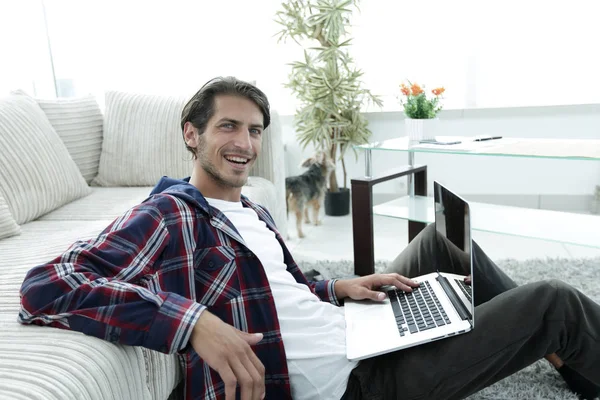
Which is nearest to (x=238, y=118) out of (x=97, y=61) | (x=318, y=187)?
(x=318, y=187)

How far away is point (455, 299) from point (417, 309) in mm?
85

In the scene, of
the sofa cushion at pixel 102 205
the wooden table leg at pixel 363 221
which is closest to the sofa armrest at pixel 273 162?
the wooden table leg at pixel 363 221

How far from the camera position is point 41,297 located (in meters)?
0.85

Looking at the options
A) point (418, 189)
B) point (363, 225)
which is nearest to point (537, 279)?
point (418, 189)

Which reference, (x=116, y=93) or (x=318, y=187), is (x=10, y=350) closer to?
(x=116, y=93)

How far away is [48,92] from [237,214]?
10.4 ft

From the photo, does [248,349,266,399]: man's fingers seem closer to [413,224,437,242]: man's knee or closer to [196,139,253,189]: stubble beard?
[196,139,253,189]: stubble beard

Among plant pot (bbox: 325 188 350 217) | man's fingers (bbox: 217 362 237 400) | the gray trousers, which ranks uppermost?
man's fingers (bbox: 217 362 237 400)

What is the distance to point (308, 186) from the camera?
3.28 meters

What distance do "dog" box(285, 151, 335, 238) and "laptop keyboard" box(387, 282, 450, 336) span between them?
6.49ft

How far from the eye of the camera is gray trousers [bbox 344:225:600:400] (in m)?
0.99

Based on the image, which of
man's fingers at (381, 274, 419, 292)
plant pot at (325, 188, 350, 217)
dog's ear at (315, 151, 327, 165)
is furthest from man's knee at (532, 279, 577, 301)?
plant pot at (325, 188, 350, 217)

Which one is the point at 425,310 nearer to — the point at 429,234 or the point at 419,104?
the point at 429,234

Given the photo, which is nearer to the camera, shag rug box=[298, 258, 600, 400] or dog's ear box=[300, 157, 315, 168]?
shag rug box=[298, 258, 600, 400]
